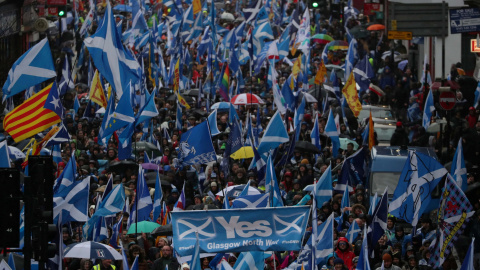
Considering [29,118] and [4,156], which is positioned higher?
[29,118]

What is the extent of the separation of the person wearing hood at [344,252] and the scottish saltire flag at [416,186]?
1226 millimetres

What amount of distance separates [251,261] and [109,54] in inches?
290

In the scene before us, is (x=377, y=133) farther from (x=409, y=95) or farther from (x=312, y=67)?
(x=312, y=67)

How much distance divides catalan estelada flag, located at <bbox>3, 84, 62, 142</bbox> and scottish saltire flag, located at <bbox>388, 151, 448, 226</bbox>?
5696 mm

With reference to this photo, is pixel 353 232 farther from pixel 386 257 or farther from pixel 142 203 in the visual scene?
pixel 142 203

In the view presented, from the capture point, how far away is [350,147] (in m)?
26.2

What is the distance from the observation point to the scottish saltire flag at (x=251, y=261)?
16.2 m

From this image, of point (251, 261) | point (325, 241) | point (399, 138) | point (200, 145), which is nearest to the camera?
point (251, 261)

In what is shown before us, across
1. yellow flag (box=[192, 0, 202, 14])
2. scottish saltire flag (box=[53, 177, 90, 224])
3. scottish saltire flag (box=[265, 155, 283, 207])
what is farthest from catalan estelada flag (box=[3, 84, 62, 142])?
yellow flag (box=[192, 0, 202, 14])

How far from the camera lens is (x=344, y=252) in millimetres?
18250

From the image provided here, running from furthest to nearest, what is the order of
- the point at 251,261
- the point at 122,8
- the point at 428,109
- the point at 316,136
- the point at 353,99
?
the point at 122,8, the point at 353,99, the point at 428,109, the point at 316,136, the point at 251,261

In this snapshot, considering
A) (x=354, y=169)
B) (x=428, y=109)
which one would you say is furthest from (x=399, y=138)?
(x=354, y=169)

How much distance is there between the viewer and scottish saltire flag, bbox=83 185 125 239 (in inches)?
755

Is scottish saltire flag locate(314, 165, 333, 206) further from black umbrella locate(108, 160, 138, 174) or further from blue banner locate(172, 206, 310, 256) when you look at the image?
blue banner locate(172, 206, 310, 256)
